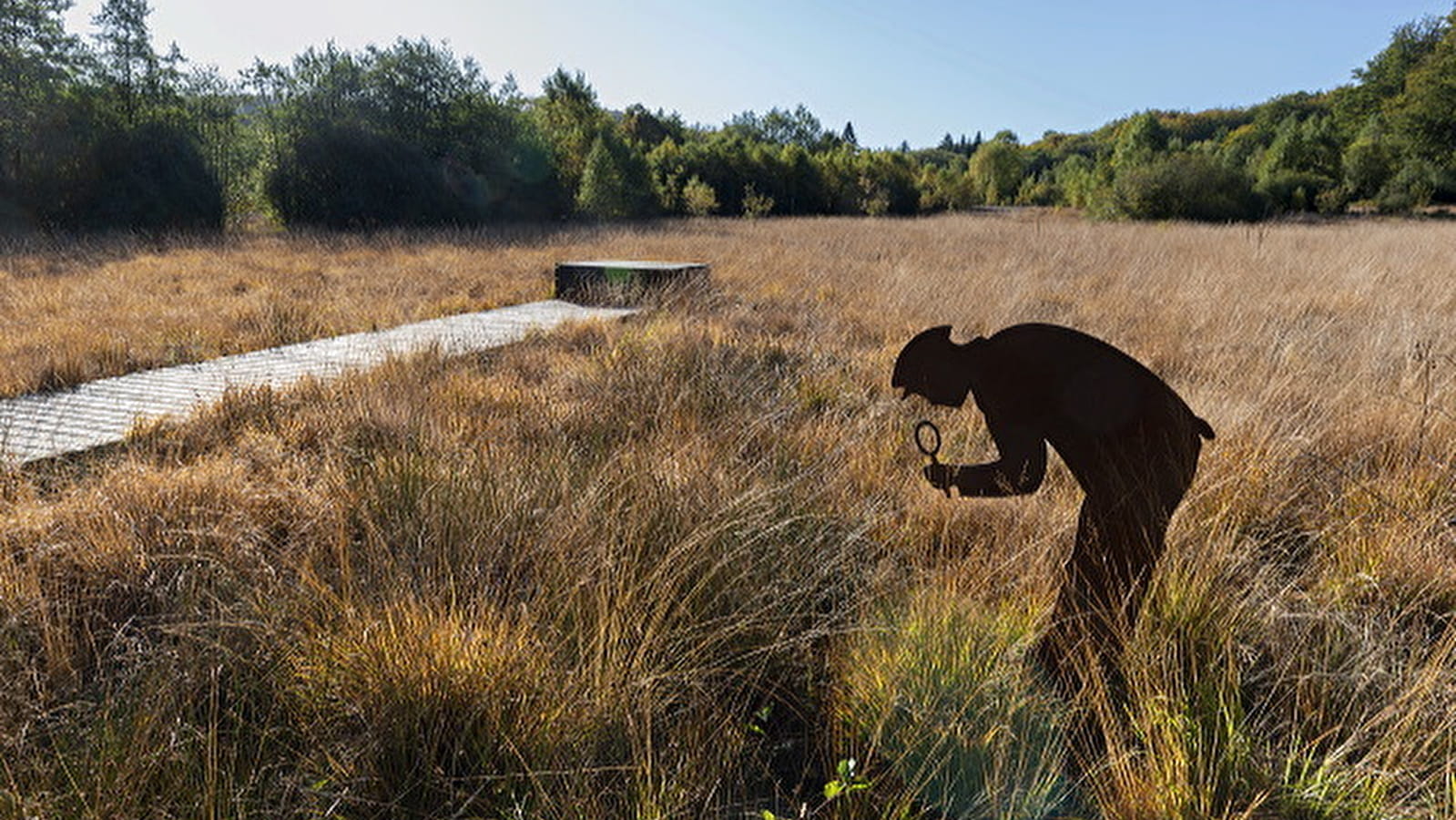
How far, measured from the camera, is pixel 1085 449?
5.01ft

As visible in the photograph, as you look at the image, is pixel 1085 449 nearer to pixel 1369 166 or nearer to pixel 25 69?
pixel 25 69

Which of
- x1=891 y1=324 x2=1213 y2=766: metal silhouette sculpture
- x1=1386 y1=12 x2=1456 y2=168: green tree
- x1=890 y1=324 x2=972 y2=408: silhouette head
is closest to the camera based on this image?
x1=891 y1=324 x2=1213 y2=766: metal silhouette sculpture

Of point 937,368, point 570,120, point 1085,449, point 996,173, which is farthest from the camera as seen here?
point 996,173

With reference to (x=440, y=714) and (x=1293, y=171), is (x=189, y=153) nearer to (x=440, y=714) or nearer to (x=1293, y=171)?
(x=440, y=714)

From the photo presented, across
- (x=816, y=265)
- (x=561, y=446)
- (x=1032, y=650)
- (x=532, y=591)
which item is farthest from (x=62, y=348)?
(x=816, y=265)

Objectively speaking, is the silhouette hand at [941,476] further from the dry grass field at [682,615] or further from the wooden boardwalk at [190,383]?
the wooden boardwalk at [190,383]

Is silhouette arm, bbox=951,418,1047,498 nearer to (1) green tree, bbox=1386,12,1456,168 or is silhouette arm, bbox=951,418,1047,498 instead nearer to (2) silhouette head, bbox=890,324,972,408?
(2) silhouette head, bbox=890,324,972,408

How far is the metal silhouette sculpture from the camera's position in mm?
1473

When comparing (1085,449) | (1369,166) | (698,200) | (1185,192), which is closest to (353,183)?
(698,200)

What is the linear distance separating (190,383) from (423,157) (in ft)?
68.1

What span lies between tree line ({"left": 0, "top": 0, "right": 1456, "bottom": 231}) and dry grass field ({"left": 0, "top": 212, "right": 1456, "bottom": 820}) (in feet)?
60.9

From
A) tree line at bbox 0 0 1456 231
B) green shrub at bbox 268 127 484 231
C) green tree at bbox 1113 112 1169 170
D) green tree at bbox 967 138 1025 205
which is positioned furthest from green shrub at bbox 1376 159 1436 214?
green shrub at bbox 268 127 484 231

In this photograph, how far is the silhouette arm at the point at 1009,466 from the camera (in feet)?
5.15

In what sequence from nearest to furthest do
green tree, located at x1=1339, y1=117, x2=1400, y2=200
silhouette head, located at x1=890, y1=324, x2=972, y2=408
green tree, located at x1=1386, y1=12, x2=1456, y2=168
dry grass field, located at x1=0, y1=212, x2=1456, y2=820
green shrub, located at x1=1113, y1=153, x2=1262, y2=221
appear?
dry grass field, located at x1=0, y1=212, x2=1456, y2=820, silhouette head, located at x1=890, y1=324, x2=972, y2=408, green shrub, located at x1=1113, y1=153, x2=1262, y2=221, green tree, located at x1=1386, y1=12, x2=1456, y2=168, green tree, located at x1=1339, y1=117, x2=1400, y2=200
